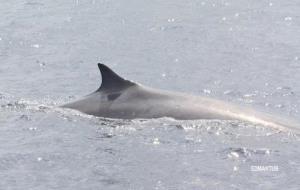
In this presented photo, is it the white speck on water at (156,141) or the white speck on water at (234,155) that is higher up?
the white speck on water at (156,141)

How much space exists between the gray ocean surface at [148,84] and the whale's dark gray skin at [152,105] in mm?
256

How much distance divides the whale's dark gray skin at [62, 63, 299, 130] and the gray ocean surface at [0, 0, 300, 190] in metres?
0.26

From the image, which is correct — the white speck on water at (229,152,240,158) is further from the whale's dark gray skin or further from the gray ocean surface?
the whale's dark gray skin

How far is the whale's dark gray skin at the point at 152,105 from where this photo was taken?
18.0 m

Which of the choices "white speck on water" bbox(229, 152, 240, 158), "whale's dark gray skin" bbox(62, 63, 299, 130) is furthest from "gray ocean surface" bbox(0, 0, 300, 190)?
"whale's dark gray skin" bbox(62, 63, 299, 130)

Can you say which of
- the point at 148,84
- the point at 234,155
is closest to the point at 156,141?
the point at 234,155

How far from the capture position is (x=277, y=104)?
831 inches

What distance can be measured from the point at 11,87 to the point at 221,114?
7.70 m

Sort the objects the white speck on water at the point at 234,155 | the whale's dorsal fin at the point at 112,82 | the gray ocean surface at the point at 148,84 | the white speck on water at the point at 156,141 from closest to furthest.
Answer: the gray ocean surface at the point at 148,84 → the white speck on water at the point at 234,155 → the white speck on water at the point at 156,141 → the whale's dorsal fin at the point at 112,82

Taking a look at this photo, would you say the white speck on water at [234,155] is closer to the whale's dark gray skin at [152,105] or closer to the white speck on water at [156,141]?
the white speck on water at [156,141]

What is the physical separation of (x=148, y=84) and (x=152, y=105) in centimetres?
596

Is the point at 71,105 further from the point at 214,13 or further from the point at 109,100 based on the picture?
the point at 214,13

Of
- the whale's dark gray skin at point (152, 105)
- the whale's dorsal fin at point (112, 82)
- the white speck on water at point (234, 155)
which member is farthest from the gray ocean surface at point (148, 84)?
the whale's dorsal fin at point (112, 82)

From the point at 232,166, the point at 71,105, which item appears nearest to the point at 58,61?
the point at 71,105
